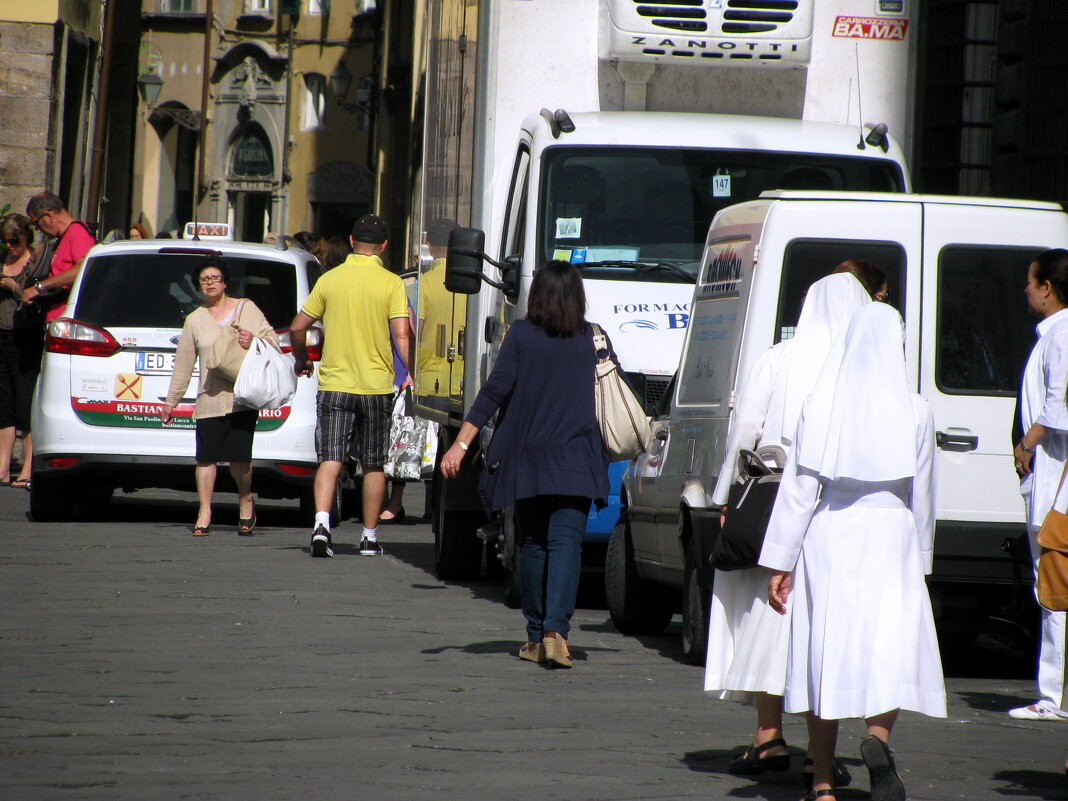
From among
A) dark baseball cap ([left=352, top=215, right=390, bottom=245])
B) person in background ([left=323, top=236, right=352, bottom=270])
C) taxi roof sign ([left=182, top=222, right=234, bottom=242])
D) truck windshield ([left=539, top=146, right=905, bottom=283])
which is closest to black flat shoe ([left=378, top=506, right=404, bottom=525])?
person in background ([left=323, top=236, right=352, bottom=270])

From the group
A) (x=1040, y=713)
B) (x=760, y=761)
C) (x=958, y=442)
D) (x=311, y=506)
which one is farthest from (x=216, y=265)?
(x=760, y=761)

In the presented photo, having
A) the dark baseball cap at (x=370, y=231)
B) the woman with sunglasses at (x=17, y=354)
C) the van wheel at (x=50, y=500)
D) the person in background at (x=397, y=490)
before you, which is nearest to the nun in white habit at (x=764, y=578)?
the dark baseball cap at (x=370, y=231)

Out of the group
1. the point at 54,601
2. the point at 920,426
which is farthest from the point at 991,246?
the point at 54,601

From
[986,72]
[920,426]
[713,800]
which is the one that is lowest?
[713,800]

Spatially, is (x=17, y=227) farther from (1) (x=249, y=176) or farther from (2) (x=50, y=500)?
(1) (x=249, y=176)

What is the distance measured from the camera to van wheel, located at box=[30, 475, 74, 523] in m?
13.2

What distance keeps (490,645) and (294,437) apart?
4831mm

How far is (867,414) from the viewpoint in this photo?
5.21 m

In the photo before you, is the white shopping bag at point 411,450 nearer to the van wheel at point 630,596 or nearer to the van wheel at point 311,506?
the van wheel at point 311,506

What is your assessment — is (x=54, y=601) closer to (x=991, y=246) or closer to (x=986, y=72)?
(x=991, y=246)

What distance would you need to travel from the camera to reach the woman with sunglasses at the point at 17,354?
15500mm

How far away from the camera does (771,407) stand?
636cm

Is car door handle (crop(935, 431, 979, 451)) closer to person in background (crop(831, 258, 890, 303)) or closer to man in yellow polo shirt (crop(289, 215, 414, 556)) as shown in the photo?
person in background (crop(831, 258, 890, 303))

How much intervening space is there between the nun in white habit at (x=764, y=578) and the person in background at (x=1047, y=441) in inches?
47.8
